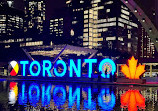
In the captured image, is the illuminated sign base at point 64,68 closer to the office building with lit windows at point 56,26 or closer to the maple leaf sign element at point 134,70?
the maple leaf sign element at point 134,70

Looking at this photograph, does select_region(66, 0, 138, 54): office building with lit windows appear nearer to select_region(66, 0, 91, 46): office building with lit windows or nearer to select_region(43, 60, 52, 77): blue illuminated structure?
select_region(66, 0, 91, 46): office building with lit windows

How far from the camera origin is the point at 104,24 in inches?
5285

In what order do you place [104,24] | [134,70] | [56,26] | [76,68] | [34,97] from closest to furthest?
[34,97]
[134,70]
[76,68]
[104,24]
[56,26]

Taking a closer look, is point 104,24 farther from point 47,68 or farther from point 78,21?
point 47,68

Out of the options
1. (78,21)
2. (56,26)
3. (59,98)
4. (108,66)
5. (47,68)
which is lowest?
(59,98)

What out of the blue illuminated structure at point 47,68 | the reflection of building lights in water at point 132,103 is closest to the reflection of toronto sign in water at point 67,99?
the reflection of building lights in water at point 132,103

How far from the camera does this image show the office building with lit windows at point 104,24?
13062 cm

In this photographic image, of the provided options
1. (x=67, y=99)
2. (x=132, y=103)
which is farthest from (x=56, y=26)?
(x=132, y=103)

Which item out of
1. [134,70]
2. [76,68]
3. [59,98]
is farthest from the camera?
[76,68]

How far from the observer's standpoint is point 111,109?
11.8 meters

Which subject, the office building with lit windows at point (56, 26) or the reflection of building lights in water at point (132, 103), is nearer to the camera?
the reflection of building lights in water at point (132, 103)

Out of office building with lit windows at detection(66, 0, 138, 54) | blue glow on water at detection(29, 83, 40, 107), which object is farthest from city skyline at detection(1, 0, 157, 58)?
blue glow on water at detection(29, 83, 40, 107)

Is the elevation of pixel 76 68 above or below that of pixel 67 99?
above

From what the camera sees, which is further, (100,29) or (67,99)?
(100,29)
